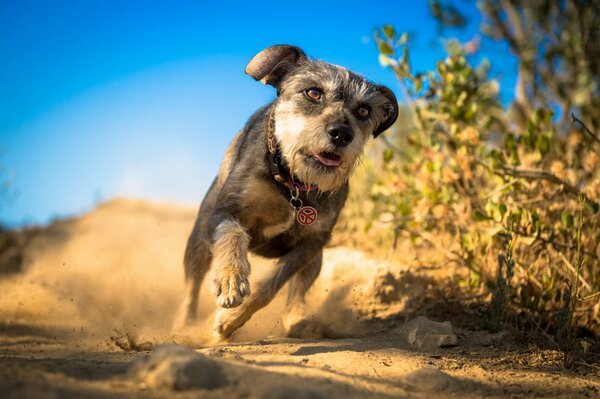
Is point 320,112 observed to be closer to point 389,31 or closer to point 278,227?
point 278,227

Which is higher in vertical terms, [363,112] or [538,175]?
[363,112]

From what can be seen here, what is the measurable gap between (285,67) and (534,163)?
111 inches

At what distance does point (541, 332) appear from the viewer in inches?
177

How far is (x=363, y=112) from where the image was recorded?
14.9 ft

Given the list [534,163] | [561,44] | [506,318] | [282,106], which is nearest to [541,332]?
[506,318]

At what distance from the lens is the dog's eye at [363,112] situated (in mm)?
4492

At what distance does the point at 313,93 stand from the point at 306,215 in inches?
38.3

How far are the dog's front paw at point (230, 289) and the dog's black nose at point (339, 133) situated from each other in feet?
3.95

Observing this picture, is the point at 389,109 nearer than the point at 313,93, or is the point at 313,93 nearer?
the point at 313,93

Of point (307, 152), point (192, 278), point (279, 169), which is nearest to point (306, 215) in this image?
point (279, 169)

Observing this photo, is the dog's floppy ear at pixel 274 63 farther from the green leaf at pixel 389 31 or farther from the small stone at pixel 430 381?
the small stone at pixel 430 381

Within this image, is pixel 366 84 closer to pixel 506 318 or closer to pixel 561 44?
pixel 506 318

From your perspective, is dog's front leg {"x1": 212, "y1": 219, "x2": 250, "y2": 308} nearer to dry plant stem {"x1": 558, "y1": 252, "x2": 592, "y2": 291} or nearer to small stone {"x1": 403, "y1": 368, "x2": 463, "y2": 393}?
small stone {"x1": 403, "y1": 368, "x2": 463, "y2": 393}

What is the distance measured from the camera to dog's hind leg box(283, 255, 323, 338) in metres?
4.57
